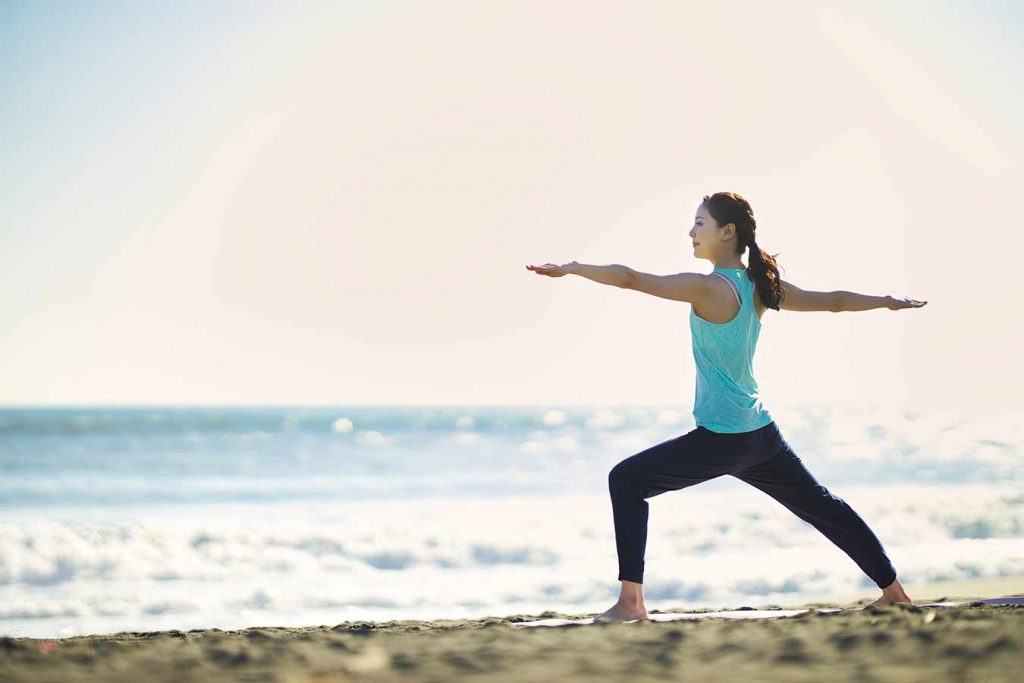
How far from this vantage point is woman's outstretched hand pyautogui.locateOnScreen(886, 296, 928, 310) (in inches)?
181

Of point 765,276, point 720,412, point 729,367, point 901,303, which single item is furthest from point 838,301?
point 720,412

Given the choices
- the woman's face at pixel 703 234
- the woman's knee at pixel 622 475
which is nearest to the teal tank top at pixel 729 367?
the woman's face at pixel 703 234

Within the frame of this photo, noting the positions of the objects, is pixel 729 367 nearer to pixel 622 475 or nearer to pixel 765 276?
pixel 765 276

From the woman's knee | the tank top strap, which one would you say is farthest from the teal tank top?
the woman's knee

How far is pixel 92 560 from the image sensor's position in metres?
9.97

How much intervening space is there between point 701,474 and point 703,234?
0.93 metres

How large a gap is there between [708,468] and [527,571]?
5.62 m

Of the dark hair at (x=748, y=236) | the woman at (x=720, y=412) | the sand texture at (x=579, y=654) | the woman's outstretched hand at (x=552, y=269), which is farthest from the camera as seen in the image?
the dark hair at (x=748, y=236)

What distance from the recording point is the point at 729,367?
13.6ft

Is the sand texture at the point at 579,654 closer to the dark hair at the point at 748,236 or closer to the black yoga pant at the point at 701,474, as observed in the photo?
the black yoga pant at the point at 701,474

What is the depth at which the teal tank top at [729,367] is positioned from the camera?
4.14 metres

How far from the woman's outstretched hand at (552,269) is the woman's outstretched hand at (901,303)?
1583 mm

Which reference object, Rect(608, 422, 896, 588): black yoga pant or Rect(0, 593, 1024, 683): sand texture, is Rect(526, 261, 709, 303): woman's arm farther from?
Rect(0, 593, 1024, 683): sand texture

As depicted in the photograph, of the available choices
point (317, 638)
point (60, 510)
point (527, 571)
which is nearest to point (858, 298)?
point (317, 638)
